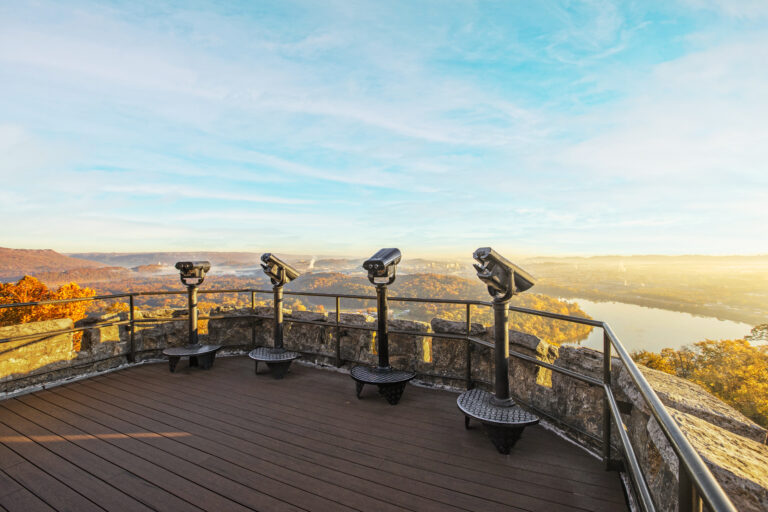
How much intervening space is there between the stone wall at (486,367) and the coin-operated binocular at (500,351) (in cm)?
54

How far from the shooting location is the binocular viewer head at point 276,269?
4.86 m

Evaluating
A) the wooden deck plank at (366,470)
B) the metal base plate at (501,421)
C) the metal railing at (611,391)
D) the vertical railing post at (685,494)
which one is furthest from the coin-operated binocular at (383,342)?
the vertical railing post at (685,494)

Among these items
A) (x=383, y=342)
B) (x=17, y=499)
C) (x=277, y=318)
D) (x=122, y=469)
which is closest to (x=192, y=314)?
(x=277, y=318)

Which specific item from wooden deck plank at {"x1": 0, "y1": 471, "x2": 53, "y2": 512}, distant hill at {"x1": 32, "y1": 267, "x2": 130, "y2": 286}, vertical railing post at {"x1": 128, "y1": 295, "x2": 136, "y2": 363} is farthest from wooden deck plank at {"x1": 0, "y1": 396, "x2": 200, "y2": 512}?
distant hill at {"x1": 32, "y1": 267, "x2": 130, "y2": 286}

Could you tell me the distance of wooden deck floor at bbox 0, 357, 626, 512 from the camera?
7.66 feet

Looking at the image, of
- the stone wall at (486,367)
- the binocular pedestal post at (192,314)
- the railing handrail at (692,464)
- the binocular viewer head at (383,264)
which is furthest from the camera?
the binocular pedestal post at (192,314)

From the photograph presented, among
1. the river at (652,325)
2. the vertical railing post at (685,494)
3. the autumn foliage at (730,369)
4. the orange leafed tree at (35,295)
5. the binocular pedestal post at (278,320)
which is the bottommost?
the river at (652,325)

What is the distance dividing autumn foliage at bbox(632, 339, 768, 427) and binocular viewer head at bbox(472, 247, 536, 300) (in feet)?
51.1

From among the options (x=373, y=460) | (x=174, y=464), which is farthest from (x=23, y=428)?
(x=373, y=460)

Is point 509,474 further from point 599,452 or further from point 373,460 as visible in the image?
point 373,460

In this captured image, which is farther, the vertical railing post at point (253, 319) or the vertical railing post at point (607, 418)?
the vertical railing post at point (253, 319)

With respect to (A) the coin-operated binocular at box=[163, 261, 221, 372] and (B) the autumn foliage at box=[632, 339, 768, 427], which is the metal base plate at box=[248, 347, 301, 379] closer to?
(A) the coin-operated binocular at box=[163, 261, 221, 372]

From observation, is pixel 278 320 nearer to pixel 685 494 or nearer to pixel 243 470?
pixel 243 470

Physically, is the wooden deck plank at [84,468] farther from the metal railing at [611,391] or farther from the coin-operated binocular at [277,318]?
the coin-operated binocular at [277,318]
